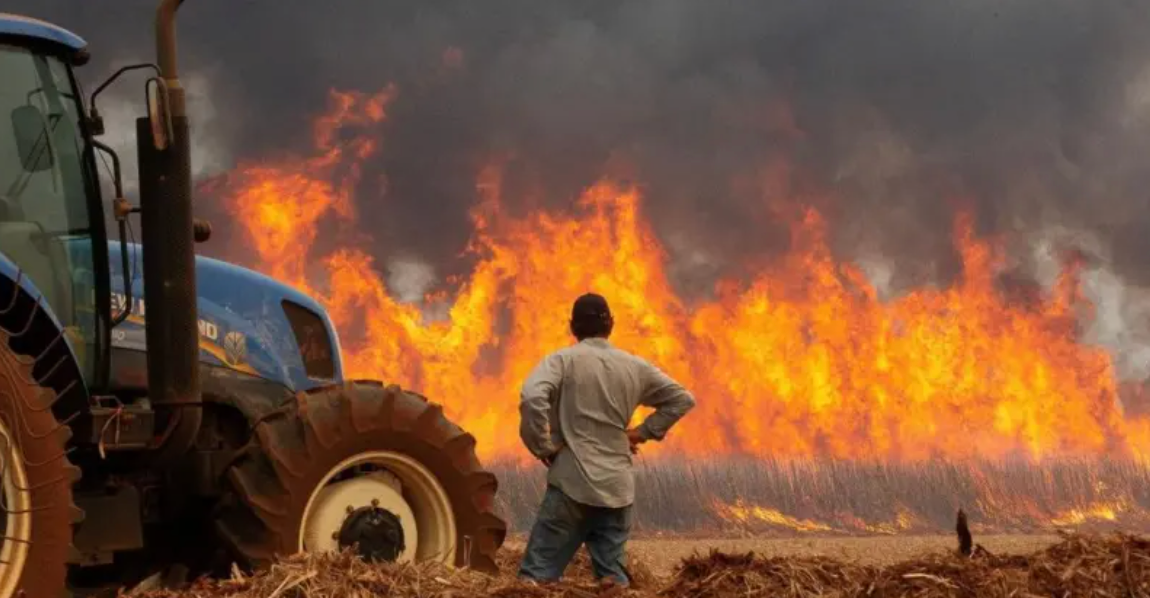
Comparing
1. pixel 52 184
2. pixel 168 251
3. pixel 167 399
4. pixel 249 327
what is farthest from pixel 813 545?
pixel 52 184

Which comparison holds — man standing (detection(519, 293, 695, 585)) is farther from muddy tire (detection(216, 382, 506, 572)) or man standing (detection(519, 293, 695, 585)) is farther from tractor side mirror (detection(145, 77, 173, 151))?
tractor side mirror (detection(145, 77, 173, 151))

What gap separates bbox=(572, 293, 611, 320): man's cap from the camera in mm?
8172

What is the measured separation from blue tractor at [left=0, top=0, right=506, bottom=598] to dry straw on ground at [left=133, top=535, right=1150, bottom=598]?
132cm

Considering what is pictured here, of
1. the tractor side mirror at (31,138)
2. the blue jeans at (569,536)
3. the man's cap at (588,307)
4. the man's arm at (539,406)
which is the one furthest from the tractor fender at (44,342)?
the man's cap at (588,307)

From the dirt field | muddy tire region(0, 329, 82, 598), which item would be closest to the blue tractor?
muddy tire region(0, 329, 82, 598)

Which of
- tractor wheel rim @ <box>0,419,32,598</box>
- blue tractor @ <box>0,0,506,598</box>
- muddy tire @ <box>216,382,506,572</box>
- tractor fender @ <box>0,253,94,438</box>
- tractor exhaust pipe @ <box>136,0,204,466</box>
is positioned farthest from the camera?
muddy tire @ <box>216,382,506,572</box>

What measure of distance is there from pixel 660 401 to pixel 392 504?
5.59 ft

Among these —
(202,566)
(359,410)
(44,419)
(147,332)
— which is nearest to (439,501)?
(359,410)

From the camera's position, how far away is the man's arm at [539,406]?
25.8ft

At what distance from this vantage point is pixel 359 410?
8781 mm

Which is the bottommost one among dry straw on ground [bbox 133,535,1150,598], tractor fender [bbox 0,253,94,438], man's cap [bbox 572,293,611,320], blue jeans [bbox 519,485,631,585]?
dry straw on ground [bbox 133,535,1150,598]

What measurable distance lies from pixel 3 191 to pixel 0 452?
1.75 m

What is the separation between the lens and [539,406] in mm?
7859

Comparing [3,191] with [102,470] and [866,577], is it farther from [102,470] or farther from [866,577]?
[866,577]
